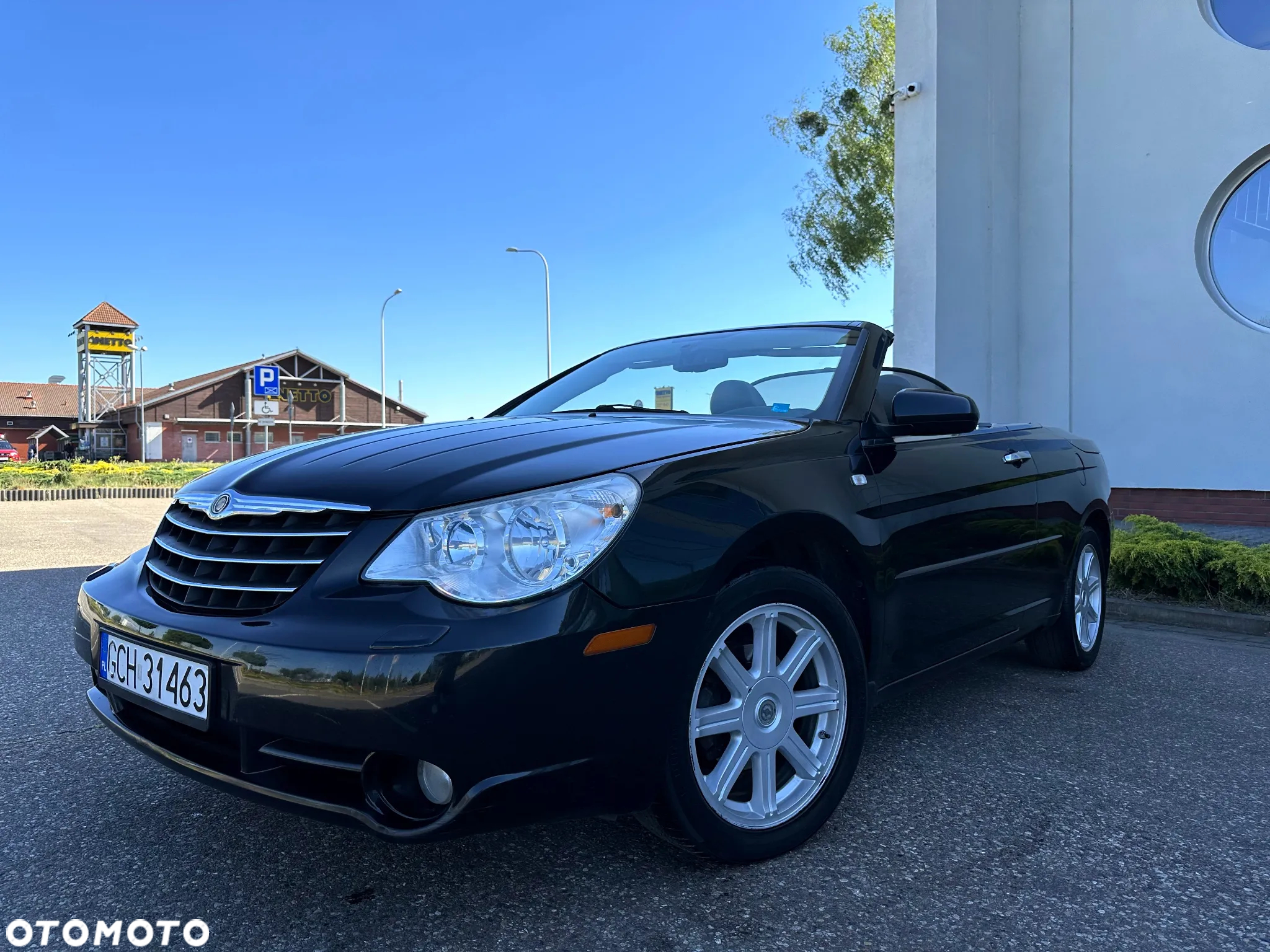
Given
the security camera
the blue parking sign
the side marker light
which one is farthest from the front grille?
the blue parking sign

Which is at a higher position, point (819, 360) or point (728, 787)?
point (819, 360)

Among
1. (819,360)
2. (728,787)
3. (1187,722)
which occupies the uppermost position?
(819,360)

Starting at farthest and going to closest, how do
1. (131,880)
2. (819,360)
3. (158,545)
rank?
(819,360)
(158,545)
(131,880)

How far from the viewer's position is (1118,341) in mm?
9023

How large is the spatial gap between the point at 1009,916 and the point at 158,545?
2.18 metres

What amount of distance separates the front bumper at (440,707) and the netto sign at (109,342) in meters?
48.8

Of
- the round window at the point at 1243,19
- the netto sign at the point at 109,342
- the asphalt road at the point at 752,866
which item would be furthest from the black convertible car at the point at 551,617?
the netto sign at the point at 109,342

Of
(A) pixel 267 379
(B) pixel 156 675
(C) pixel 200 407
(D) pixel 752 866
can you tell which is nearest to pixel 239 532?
(B) pixel 156 675

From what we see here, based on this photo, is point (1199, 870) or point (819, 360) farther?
point (819, 360)

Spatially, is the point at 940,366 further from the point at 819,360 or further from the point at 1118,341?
the point at 819,360

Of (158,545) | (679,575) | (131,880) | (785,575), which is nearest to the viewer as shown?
(679,575)

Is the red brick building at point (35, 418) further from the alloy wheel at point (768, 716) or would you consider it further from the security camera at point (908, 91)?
the alloy wheel at point (768, 716)

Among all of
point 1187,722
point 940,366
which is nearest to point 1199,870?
point 1187,722

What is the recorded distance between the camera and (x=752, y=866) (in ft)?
6.52
